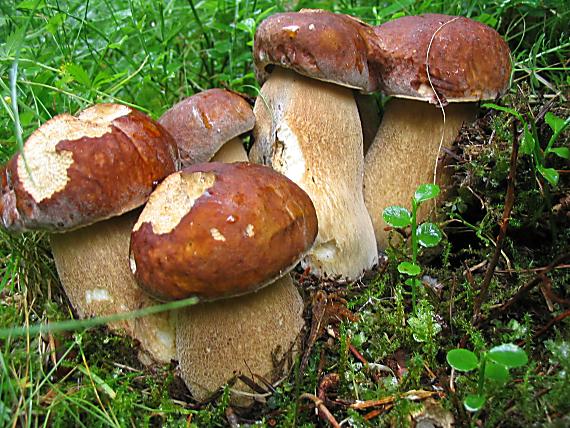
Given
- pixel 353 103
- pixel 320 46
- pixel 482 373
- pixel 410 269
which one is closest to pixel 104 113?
pixel 320 46

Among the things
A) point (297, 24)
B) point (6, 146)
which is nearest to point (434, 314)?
point (297, 24)

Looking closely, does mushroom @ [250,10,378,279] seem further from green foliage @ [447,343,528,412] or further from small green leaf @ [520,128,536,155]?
green foliage @ [447,343,528,412]

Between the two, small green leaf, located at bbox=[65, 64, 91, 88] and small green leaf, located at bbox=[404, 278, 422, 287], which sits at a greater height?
small green leaf, located at bbox=[65, 64, 91, 88]

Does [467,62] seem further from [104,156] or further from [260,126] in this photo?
[104,156]

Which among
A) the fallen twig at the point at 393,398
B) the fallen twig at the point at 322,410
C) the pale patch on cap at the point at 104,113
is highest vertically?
the pale patch on cap at the point at 104,113

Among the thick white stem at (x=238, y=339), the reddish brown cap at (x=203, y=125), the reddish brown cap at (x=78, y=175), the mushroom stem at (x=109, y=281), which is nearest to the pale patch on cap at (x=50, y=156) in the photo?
the reddish brown cap at (x=78, y=175)

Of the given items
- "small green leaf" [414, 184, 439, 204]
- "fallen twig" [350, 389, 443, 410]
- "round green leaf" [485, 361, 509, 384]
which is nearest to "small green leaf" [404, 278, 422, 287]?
"small green leaf" [414, 184, 439, 204]

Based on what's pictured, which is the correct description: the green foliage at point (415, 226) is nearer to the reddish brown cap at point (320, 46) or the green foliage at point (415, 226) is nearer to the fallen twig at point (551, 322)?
the fallen twig at point (551, 322)
